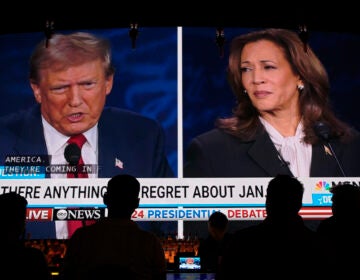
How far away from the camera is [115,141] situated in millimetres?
6375

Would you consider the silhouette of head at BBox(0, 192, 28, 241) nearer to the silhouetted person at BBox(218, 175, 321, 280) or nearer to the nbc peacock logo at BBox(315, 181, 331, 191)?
the silhouetted person at BBox(218, 175, 321, 280)

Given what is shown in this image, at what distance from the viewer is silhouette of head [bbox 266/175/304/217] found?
1769 millimetres

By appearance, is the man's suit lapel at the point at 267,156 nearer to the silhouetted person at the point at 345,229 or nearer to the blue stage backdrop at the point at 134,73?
the blue stage backdrop at the point at 134,73

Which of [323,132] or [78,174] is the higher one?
[323,132]

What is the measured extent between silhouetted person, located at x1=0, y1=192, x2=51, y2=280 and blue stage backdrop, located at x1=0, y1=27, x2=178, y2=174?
4.39 meters

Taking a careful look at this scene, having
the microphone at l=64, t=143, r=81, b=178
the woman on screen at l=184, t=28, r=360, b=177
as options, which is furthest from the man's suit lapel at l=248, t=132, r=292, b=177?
the microphone at l=64, t=143, r=81, b=178

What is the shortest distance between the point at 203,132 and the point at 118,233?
455cm

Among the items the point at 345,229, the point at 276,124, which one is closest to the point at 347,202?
the point at 345,229

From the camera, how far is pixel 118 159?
Result: 20.7ft

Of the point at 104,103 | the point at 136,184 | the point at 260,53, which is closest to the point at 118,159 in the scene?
the point at 104,103

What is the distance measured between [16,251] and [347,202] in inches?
62.3

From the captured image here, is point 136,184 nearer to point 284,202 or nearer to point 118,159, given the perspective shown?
point 284,202

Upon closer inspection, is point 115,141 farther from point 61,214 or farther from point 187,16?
point 187,16

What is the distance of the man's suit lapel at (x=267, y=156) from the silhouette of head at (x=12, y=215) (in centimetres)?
465
